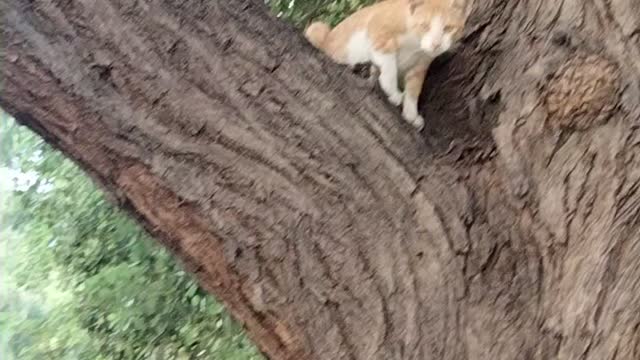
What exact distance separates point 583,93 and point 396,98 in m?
0.17

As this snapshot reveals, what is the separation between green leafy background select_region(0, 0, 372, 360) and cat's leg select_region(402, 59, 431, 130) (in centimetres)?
28

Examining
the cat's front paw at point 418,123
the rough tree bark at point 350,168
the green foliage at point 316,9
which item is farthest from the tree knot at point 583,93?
the green foliage at point 316,9

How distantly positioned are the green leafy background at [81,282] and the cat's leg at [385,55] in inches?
11.3

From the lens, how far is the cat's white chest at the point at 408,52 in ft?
2.86

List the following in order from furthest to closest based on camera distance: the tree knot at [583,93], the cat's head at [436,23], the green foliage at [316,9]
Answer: the green foliage at [316,9] < the cat's head at [436,23] < the tree knot at [583,93]

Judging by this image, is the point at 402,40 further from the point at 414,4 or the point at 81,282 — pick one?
the point at 81,282

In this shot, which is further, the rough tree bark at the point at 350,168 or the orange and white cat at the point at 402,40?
the orange and white cat at the point at 402,40

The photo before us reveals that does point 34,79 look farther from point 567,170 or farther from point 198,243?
point 567,170

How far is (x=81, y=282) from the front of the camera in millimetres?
967

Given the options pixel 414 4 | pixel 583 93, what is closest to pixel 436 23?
pixel 414 4

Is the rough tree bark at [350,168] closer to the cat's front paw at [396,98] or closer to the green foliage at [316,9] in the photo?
the cat's front paw at [396,98]

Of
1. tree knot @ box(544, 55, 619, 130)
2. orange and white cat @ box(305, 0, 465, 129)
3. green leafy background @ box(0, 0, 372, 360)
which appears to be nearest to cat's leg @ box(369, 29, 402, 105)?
Result: orange and white cat @ box(305, 0, 465, 129)

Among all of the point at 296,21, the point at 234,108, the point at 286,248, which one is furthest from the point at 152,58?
the point at 296,21

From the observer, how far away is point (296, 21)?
104 cm
